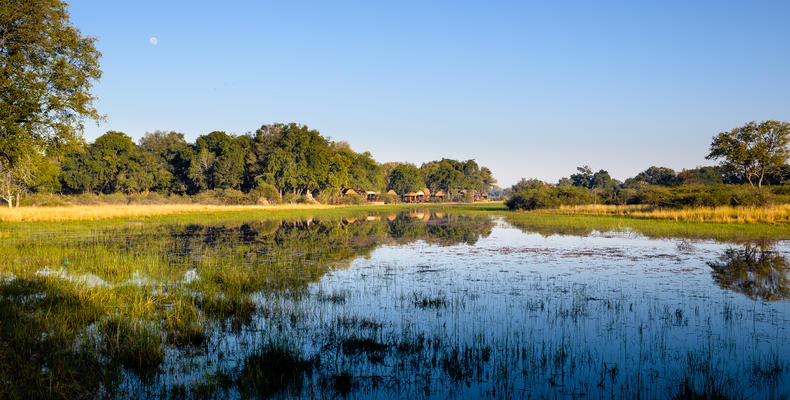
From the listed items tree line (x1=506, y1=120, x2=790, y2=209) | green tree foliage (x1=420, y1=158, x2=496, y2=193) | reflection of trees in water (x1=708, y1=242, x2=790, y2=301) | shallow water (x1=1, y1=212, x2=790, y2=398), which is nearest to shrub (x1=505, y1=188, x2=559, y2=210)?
tree line (x1=506, y1=120, x2=790, y2=209)

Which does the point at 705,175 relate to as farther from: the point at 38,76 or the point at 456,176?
the point at 38,76

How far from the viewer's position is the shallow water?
557cm

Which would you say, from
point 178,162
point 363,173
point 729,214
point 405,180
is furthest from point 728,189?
point 405,180

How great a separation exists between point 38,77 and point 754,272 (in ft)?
111

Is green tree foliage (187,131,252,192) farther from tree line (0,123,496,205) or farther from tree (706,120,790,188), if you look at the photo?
tree (706,120,790,188)

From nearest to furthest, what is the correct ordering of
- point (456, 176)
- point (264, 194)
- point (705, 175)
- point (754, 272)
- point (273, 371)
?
1. point (273, 371)
2. point (754, 272)
3. point (264, 194)
4. point (705, 175)
5. point (456, 176)

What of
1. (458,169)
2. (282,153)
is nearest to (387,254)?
(282,153)

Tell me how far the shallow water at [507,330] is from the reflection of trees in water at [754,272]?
0.06m

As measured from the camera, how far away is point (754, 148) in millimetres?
54688

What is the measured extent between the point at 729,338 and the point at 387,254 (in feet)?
40.9

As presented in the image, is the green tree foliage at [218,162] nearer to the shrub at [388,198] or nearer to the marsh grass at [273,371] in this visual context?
the shrub at [388,198]

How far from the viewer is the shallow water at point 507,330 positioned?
557cm

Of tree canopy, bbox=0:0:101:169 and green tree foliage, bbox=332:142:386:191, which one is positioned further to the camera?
green tree foliage, bbox=332:142:386:191

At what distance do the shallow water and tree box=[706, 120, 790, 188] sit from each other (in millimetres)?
50078
